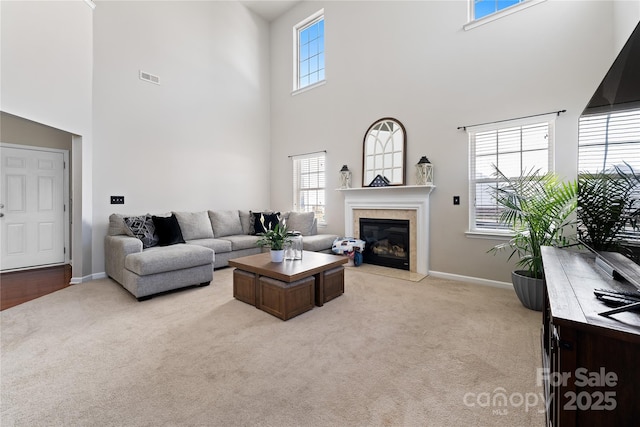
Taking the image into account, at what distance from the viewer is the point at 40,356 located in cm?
195

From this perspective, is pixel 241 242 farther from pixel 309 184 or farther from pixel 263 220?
pixel 309 184

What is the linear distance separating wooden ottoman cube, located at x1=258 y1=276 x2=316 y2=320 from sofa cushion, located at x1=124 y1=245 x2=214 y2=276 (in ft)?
3.52

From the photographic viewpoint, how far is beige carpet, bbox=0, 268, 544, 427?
4.71 feet

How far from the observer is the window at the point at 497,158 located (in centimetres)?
327

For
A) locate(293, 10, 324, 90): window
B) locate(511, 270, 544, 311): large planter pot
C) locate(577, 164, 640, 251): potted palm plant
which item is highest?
locate(293, 10, 324, 90): window

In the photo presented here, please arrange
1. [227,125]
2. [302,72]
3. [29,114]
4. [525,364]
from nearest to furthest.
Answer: [525,364] < [29,114] < [227,125] < [302,72]

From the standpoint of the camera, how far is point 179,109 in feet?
15.7

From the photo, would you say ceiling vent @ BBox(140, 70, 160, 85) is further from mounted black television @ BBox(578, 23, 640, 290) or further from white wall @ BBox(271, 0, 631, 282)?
mounted black television @ BBox(578, 23, 640, 290)

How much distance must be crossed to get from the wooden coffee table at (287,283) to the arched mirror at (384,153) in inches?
76.0

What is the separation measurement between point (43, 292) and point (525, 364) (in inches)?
192

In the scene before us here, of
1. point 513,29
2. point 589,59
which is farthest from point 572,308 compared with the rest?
point 513,29

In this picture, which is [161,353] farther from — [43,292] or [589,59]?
[589,59]

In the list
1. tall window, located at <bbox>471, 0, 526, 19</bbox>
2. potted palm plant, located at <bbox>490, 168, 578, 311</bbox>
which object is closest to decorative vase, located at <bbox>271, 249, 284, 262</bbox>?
potted palm plant, located at <bbox>490, 168, 578, 311</bbox>

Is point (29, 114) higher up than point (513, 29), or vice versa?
point (513, 29)
